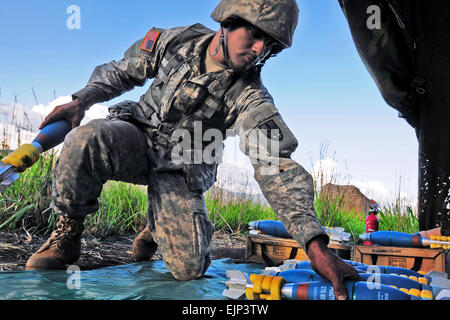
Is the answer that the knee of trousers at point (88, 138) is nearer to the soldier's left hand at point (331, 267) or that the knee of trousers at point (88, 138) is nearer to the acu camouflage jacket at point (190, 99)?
the acu camouflage jacket at point (190, 99)

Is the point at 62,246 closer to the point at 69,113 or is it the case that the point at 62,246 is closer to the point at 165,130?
the point at 69,113

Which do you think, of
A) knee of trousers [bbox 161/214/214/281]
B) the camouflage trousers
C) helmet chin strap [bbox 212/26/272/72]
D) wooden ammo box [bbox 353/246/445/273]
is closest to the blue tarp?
knee of trousers [bbox 161/214/214/281]

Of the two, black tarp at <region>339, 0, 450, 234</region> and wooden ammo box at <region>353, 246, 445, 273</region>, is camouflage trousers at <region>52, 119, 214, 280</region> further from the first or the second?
black tarp at <region>339, 0, 450, 234</region>

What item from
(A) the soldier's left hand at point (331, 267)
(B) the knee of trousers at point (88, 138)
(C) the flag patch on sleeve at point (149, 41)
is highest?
(C) the flag patch on sleeve at point (149, 41)

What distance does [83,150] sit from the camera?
256cm

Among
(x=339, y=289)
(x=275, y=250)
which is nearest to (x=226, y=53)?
(x=339, y=289)

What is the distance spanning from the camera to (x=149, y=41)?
2908mm

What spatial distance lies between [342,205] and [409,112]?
217 centimetres

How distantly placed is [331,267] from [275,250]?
171 centimetres

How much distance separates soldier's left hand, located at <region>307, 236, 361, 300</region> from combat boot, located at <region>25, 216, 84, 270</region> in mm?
1638

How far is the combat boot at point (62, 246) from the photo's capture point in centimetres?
267

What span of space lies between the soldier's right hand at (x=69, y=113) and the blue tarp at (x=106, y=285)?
0.96 meters

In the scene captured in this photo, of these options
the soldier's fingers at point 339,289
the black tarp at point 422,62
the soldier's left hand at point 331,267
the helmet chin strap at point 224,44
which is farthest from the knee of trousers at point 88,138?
the black tarp at point 422,62
